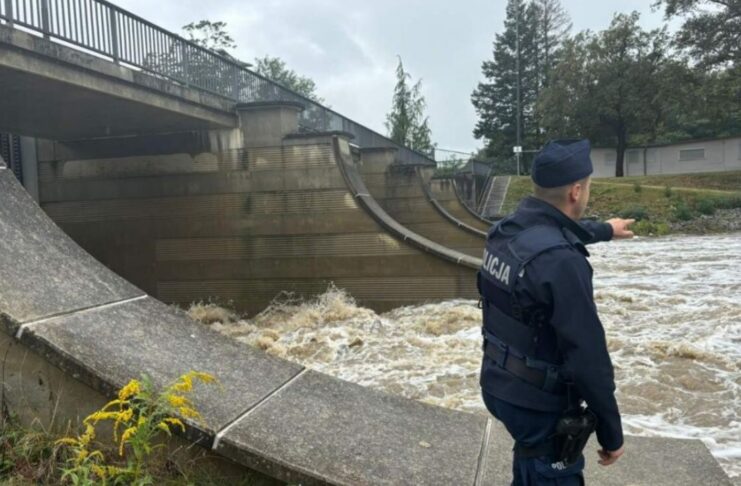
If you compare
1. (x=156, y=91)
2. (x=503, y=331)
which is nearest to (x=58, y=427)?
(x=503, y=331)

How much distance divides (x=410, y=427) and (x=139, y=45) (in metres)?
9.07

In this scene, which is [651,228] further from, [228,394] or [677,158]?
[228,394]

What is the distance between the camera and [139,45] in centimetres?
1041

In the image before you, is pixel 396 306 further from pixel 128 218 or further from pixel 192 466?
pixel 192 466

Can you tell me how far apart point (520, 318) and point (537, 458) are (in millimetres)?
534

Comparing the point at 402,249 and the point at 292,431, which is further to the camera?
the point at 402,249

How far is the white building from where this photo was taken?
46.2 metres

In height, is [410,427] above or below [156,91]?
below

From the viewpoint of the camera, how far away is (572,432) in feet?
7.38

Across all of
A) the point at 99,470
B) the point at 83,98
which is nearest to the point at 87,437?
the point at 99,470

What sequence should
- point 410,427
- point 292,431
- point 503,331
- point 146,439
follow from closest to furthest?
1. point 503,331
2. point 146,439
3. point 292,431
4. point 410,427

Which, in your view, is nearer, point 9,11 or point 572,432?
point 572,432

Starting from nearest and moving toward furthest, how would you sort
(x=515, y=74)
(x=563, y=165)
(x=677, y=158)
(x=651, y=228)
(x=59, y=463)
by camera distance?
(x=563, y=165) → (x=59, y=463) → (x=651, y=228) → (x=677, y=158) → (x=515, y=74)

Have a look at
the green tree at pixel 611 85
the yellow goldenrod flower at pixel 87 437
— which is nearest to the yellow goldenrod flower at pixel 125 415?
the yellow goldenrod flower at pixel 87 437
